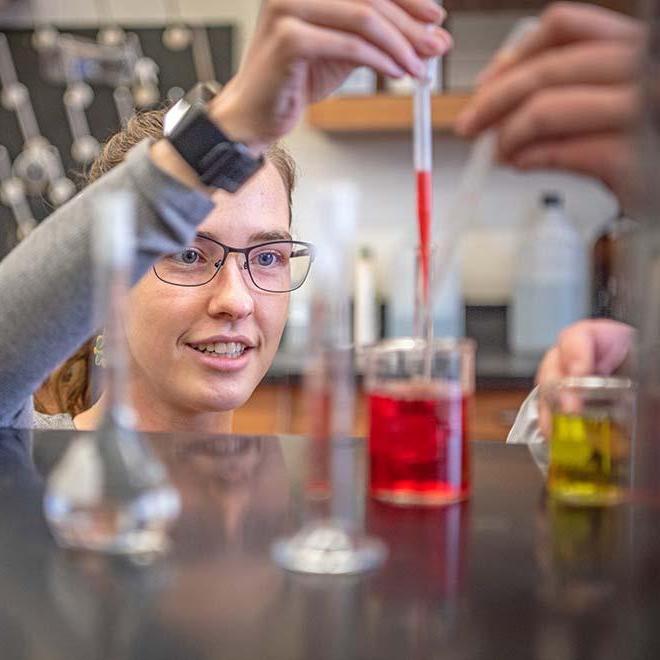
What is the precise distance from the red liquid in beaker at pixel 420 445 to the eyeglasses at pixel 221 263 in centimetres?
74

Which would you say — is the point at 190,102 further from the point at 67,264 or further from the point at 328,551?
the point at 328,551

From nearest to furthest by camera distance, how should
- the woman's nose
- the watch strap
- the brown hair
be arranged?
the watch strap, the woman's nose, the brown hair

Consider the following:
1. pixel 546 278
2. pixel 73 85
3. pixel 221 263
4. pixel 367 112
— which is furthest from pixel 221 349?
pixel 73 85

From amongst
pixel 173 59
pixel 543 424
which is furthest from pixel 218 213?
pixel 173 59

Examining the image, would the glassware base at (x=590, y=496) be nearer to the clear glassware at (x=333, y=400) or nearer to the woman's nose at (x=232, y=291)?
the clear glassware at (x=333, y=400)

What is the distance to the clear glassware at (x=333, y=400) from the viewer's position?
0.54 meters

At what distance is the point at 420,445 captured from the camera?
68 cm

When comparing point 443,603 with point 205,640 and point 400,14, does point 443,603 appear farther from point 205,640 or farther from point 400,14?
point 400,14

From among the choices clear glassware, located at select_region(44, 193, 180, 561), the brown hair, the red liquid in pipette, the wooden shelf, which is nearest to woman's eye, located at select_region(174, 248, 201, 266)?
the brown hair

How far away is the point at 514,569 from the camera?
1.74 ft

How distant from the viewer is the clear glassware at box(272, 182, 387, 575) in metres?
0.54

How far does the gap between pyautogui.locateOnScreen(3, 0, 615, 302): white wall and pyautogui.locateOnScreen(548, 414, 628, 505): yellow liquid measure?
93.9 inches

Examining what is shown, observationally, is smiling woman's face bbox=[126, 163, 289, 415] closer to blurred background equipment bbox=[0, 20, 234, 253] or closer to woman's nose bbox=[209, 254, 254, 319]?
woman's nose bbox=[209, 254, 254, 319]

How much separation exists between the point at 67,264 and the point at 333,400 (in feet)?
1.22
